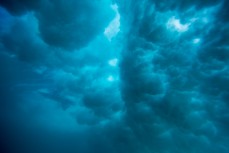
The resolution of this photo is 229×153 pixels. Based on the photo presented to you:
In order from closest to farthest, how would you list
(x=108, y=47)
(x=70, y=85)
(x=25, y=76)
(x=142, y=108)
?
(x=108, y=47), (x=142, y=108), (x=70, y=85), (x=25, y=76)

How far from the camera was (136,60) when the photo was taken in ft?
49.0

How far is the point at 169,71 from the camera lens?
14172 millimetres

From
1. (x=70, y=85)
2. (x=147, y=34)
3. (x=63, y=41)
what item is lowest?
(x=147, y=34)

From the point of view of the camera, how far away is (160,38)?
11.9m

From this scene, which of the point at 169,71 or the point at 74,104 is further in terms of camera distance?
the point at 74,104

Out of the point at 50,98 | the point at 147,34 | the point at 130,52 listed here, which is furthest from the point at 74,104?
the point at 147,34

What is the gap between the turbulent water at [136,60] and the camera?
Answer: 10.8 metres

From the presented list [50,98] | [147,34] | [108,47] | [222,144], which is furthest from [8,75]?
[222,144]

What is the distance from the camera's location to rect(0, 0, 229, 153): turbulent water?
10.8 m

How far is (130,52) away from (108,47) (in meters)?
2.01

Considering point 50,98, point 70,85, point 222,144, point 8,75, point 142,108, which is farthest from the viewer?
point 50,98

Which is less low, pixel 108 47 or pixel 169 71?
pixel 108 47

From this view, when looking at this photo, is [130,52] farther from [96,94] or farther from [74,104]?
[74,104]

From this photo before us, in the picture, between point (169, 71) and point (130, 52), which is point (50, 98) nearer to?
point (130, 52)
